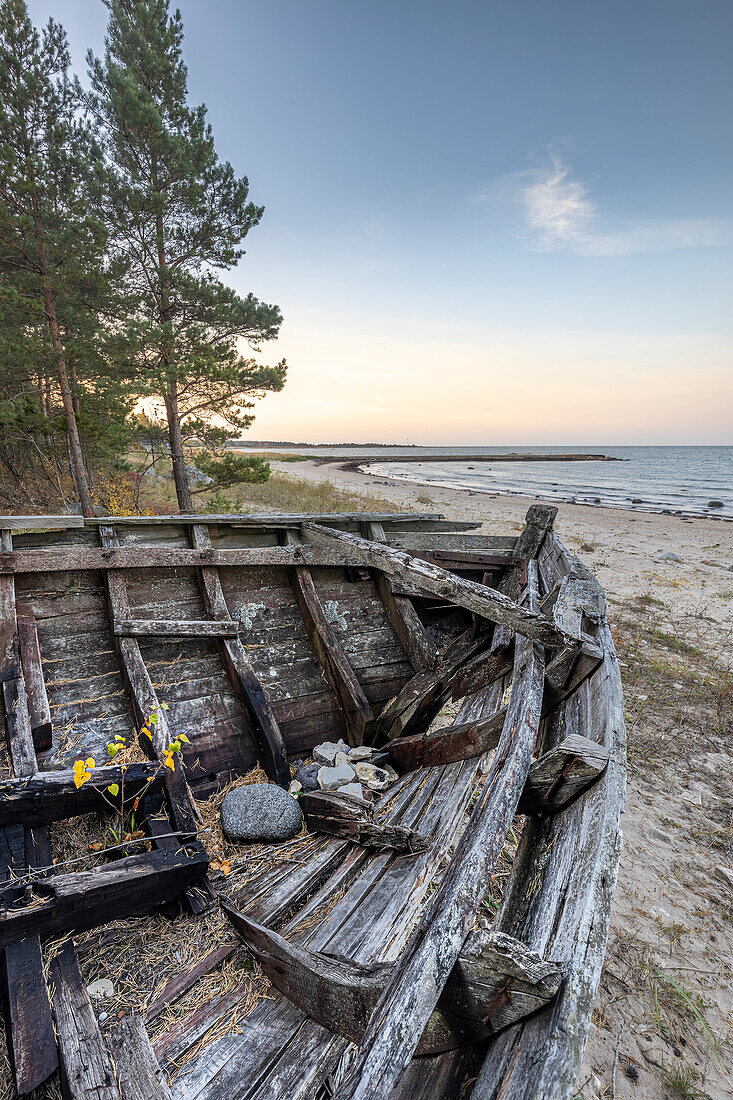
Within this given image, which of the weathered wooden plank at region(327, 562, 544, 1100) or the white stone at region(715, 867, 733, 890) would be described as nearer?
the weathered wooden plank at region(327, 562, 544, 1100)

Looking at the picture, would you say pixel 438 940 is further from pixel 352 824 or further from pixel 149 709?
pixel 149 709

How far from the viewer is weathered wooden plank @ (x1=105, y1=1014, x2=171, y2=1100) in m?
1.60

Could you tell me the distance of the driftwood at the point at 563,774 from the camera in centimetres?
180

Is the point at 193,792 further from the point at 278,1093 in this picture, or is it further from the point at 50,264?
the point at 50,264

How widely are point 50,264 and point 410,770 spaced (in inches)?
509

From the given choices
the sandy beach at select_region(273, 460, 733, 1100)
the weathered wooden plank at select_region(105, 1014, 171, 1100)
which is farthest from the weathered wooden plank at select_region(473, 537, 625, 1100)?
the sandy beach at select_region(273, 460, 733, 1100)

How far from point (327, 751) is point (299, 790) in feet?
1.54

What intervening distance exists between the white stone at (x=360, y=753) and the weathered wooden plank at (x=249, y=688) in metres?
0.57

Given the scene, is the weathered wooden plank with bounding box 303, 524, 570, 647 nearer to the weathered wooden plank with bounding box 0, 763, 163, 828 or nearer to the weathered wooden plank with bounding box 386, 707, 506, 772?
the weathered wooden plank with bounding box 386, 707, 506, 772

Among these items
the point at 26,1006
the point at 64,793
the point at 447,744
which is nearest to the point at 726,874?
the point at 447,744

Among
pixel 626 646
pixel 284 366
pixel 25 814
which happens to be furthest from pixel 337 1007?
pixel 284 366

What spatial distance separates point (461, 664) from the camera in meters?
4.27

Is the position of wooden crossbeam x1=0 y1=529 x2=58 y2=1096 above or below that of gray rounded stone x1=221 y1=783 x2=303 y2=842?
above

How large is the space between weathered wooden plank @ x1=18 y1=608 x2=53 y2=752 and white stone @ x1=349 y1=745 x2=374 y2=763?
6.95 feet
